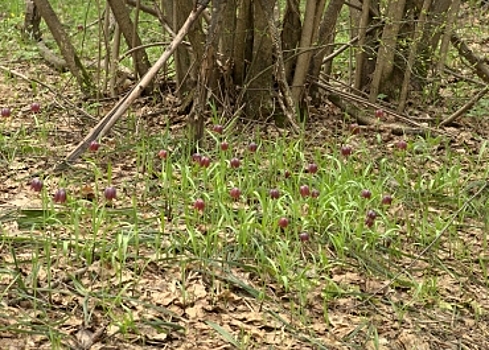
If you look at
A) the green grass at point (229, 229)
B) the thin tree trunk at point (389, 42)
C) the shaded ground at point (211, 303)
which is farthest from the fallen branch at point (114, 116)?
the thin tree trunk at point (389, 42)

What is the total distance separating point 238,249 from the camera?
275 centimetres

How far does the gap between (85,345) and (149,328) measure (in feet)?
0.78

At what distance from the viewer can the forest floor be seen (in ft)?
7.63

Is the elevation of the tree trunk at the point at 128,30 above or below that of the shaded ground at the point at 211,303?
above

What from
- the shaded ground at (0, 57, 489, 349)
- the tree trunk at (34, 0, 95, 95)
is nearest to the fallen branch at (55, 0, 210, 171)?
the shaded ground at (0, 57, 489, 349)

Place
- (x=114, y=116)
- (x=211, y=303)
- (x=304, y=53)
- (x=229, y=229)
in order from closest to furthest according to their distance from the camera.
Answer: (x=211, y=303) < (x=229, y=229) < (x=114, y=116) < (x=304, y=53)

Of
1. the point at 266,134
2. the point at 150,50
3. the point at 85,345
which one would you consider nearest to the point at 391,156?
the point at 266,134

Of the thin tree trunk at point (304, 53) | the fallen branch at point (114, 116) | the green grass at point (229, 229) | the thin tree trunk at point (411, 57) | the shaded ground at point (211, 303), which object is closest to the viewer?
the shaded ground at point (211, 303)

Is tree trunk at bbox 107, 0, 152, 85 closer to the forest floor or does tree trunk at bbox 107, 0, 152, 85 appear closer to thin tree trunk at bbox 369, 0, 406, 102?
the forest floor

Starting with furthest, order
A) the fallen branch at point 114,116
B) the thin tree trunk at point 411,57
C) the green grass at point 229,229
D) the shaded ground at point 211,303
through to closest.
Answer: the thin tree trunk at point 411,57 → the fallen branch at point 114,116 → the green grass at point 229,229 → the shaded ground at point 211,303

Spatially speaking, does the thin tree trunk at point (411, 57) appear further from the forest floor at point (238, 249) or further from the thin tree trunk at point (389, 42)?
the forest floor at point (238, 249)

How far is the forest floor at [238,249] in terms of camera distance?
91.5 inches

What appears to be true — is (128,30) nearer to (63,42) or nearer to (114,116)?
(63,42)

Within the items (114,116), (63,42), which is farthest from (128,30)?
(114,116)
